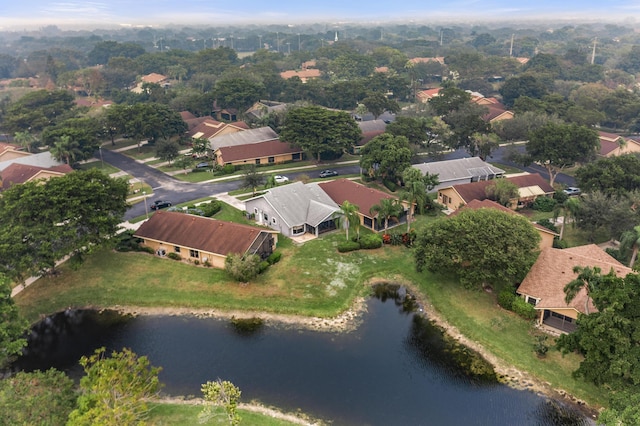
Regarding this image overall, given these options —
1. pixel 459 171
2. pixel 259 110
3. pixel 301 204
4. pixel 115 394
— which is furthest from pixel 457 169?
pixel 259 110

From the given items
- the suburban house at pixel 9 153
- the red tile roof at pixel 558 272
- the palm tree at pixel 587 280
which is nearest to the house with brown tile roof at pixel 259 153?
the suburban house at pixel 9 153

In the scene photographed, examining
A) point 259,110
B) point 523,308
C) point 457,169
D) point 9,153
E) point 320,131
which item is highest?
point 320,131

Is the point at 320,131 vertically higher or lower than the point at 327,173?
higher

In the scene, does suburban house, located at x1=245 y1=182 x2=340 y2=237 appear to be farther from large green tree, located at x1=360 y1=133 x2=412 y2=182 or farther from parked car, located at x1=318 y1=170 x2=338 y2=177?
parked car, located at x1=318 y1=170 x2=338 y2=177

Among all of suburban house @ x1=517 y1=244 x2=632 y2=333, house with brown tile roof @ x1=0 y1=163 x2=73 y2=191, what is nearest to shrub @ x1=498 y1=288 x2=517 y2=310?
suburban house @ x1=517 y1=244 x2=632 y2=333

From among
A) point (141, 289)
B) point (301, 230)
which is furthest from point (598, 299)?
point (141, 289)

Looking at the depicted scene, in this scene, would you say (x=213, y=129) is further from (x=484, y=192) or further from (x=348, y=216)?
(x=484, y=192)
